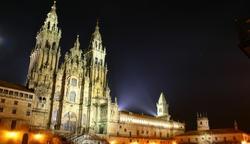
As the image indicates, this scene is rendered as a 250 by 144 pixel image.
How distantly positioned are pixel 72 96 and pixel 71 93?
36.4 inches

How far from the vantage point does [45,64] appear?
65500 mm

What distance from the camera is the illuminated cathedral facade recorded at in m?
61.7

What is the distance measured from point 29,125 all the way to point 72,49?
28579 mm

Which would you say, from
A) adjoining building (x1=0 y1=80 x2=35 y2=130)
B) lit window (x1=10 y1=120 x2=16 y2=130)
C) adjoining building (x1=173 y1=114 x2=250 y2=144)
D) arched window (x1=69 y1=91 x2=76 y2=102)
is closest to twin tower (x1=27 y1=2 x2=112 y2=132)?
arched window (x1=69 y1=91 x2=76 y2=102)

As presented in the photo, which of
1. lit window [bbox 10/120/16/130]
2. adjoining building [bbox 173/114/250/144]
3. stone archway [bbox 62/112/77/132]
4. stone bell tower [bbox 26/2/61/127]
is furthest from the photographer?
adjoining building [bbox 173/114/250/144]

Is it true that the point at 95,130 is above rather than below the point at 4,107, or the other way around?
below

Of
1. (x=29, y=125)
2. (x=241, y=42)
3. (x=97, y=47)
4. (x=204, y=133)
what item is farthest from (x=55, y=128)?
(x=241, y=42)

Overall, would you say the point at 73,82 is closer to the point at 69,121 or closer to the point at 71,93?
the point at 71,93

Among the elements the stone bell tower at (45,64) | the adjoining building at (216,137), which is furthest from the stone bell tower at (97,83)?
the adjoining building at (216,137)

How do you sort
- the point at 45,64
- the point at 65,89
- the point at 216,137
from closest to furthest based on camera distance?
the point at 45,64
the point at 65,89
the point at 216,137

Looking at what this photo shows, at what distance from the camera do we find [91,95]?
237ft

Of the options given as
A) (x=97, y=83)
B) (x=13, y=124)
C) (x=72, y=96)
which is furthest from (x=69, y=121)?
(x=13, y=124)

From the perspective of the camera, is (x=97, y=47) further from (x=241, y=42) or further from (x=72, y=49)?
(x=241, y=42)

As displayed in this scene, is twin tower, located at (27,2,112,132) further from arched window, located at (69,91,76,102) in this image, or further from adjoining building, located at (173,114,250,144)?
adjoining building, located at (173,114,250,144)
